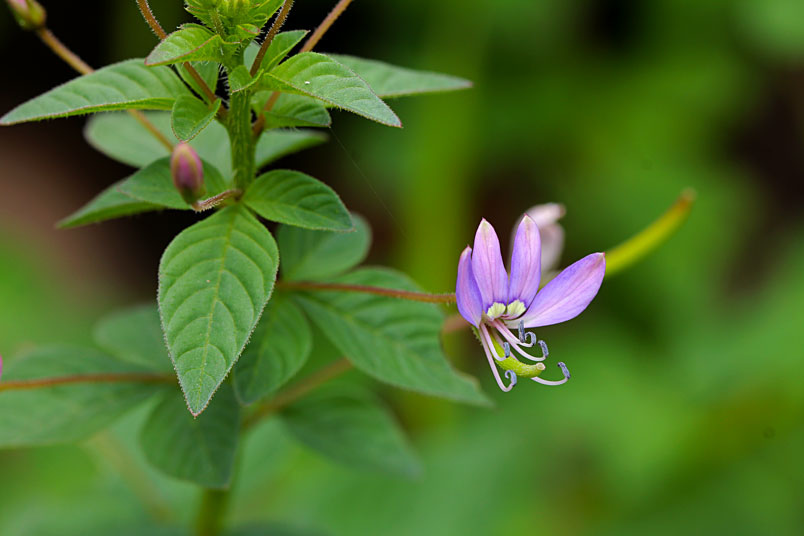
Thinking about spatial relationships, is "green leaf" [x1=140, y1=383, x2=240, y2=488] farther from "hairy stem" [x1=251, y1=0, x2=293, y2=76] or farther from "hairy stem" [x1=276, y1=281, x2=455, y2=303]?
"hairy stem" [x1=251, y1=0, x2=293, y2=76]

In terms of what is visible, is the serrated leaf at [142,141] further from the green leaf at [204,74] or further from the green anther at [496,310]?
the green anther at [496,310]

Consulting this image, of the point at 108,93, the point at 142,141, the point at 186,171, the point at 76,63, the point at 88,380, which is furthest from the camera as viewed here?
the point at 142,141

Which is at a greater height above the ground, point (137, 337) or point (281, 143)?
point (281, 143)

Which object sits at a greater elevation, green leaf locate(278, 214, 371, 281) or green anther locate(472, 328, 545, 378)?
green anther locate(472, 328, 545, 378)

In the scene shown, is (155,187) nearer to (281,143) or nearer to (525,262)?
(281,143)

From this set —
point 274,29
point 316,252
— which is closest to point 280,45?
point 274,29

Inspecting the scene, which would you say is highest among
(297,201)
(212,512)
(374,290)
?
(297,201)

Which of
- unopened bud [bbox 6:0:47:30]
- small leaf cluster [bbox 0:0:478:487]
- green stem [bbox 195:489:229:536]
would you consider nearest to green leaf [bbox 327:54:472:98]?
small leaf cluster [bbox 0:0:478:487]

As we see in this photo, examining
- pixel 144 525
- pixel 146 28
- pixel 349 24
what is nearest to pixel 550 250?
pixel 144 525
